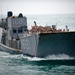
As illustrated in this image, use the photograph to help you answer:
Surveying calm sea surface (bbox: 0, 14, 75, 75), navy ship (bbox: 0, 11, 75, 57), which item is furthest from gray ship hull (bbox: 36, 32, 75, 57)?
calm sea surface (bbox: 0, 14, 75, 75)

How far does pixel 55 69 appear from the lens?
106ft

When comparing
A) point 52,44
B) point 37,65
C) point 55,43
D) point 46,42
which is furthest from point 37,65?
point 55,43

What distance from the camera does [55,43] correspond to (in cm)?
3631

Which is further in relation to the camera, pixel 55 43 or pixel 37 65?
pixel 55 43

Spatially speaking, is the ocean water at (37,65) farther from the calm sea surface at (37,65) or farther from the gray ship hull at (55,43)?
the gray ship hull at (55,43)

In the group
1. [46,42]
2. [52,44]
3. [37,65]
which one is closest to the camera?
[37,65]

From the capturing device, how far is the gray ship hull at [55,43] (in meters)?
35.7

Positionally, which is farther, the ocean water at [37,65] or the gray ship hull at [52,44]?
the gray ship hull at [52,44]

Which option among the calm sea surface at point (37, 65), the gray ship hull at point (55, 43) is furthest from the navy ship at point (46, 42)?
the calm sea surface at point (37, 65)

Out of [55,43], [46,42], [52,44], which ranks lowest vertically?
[52,44]

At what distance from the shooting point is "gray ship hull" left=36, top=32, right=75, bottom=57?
35719 mm

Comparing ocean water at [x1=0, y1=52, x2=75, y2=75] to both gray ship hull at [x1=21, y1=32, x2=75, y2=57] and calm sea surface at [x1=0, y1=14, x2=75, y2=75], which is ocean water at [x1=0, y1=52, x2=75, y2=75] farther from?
gray ship hull at [x1=21, y1=32, x2=75, y2=57]

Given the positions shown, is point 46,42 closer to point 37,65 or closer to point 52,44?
point 52,44

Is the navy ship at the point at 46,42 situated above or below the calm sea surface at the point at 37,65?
above
